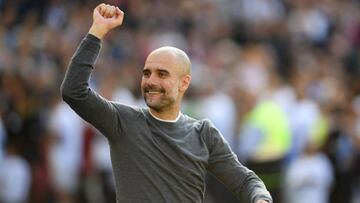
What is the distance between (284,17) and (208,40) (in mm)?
1941

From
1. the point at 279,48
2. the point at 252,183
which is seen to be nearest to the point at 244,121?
the point at 279,48

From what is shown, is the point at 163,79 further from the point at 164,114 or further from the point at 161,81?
the point at 164,114

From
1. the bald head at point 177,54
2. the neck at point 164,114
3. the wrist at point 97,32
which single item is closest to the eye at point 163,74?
the bald head at point 177,54

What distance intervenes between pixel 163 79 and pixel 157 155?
47 cm

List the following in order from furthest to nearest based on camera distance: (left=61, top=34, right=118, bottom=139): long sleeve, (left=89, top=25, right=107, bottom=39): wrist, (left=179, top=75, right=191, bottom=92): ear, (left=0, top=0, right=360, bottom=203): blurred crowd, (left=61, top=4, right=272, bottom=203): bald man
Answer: (left=0, top=0, right=360, bottom=203): blurred crowd
(left=179, top=75, right=191, bottom=92): ear
(left=61, top=4, right=272, bottom=203): bald man
(left=89, top=25, right=107, bottom=39): wrist
(left=61, top=34, right=118, bottom=139): long sleeve

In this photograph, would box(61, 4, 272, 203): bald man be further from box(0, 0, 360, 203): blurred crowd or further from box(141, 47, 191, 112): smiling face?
Answer: box(0, 0, 360, 203): blurred crowd

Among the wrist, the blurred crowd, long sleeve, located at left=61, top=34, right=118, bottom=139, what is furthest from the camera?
the blurred crowd

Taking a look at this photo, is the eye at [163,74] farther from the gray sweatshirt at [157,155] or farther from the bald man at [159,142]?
the gray sweatshirt at [157,155]

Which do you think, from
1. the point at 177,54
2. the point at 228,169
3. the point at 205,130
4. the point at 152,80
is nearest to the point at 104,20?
the point at 152,80

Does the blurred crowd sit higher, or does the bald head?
the bald head

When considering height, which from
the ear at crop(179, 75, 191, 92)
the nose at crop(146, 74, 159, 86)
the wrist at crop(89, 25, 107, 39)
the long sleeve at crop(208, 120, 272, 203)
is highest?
the wrist at crop(89, 25, 107, 39)

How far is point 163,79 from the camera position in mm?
7023

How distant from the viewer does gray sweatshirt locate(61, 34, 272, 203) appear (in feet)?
22.3

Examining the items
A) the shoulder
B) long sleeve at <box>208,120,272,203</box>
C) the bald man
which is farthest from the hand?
long sleeve at <box>208,120,272,203</box>
